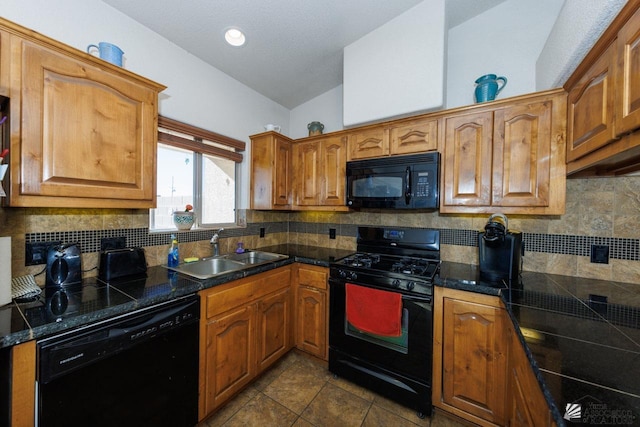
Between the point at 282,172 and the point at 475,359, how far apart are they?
214cm

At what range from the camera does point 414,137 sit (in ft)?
6.33

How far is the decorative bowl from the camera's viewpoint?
6.45 ft

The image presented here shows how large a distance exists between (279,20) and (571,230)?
101 inches

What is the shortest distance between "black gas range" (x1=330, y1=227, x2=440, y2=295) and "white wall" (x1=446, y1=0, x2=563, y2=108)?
122cm

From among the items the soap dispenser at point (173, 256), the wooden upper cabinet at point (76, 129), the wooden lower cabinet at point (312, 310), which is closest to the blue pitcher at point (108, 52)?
the wooden upper cabinet at point (76, 129)

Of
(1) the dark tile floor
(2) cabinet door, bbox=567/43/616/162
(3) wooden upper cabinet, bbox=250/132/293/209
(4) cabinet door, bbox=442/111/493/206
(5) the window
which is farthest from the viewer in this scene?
(3) wooden upper cabinet, bbox=250/132/293/209

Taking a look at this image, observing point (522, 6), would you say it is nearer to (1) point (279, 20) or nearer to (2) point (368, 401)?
(1) point (279, 20)

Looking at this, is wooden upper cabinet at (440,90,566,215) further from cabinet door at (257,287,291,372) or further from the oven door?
cabinet door at (257,287,291,372)

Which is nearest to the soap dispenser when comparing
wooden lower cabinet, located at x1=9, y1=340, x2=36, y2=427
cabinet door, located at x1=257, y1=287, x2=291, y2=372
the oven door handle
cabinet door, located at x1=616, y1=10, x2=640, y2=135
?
cabinet door, located at x1=257, y1=287, x2=291, y2=372

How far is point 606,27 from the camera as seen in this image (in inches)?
42.9

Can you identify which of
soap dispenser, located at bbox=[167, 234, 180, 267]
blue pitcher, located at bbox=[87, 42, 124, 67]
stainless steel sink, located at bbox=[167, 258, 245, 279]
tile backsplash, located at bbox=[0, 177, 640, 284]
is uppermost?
blue pitcher, located at bbox=[87, 42, 124, 67]

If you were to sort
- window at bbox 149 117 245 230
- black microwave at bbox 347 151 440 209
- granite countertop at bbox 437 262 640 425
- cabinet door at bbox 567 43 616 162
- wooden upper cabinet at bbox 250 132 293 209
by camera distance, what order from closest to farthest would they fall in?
granite countertop at bbox 437 262 640 425 < cabinet door at bbox 567 43 616 162 < black microwave at bbox 347 151 440 209 < window at bbox 149 117 245 230 < wooden upper cabinet at bbox 250 132 293 209

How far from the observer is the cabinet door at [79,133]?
1.07 m

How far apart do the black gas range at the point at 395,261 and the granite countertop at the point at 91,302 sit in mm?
843
